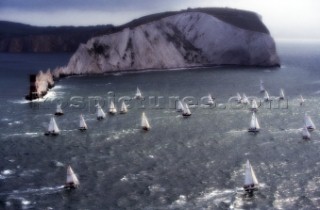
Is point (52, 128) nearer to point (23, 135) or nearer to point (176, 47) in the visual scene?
point (23, 135)

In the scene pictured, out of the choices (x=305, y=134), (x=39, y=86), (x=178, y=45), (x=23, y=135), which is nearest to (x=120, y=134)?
(x=23, y=135)

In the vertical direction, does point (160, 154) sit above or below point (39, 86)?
below

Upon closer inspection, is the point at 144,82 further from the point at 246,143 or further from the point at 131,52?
the point at 246,143

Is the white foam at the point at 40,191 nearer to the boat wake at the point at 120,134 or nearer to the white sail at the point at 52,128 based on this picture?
the boat wake at the point at 120,134

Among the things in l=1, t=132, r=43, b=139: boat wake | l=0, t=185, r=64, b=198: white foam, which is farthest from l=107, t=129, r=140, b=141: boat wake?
l=0, t=185, r=64, b=198: white foam

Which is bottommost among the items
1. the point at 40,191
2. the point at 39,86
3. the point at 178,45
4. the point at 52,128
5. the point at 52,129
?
the point at 40,191

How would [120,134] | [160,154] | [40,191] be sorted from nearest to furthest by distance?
[40,191]
[160,154]
[120,134]
